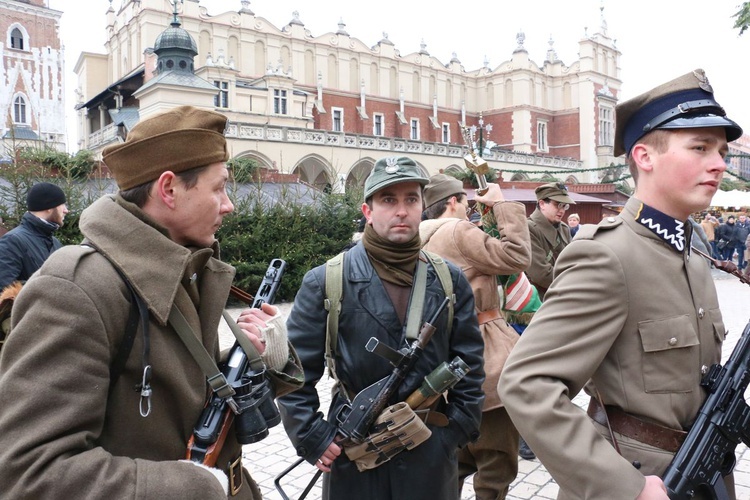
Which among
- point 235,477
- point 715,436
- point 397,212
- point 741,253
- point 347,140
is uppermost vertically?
point 347,140

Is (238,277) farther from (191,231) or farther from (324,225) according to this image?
(191,231)

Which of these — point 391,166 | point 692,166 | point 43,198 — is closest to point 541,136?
point 43,198

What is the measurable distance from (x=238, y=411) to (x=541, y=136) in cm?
6296

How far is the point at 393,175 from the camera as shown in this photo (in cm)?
306

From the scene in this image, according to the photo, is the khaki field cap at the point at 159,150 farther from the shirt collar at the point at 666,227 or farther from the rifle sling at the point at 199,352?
the shirt collar at the point at 666,227

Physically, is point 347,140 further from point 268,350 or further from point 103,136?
point 268,350

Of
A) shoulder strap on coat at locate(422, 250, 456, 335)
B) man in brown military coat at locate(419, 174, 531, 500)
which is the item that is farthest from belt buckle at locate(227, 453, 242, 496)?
man in brown military coat at locate(419, 174, 531, 500)

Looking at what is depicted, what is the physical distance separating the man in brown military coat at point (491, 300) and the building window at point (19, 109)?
59.5 metres

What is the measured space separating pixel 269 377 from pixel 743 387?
1.57 m

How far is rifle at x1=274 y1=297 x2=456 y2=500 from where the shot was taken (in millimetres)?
2723

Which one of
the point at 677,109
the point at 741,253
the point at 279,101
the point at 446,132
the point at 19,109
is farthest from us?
the point at 446,132

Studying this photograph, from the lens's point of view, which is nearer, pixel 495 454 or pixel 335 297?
pixel 335 297

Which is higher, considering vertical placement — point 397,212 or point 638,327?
point 397,212

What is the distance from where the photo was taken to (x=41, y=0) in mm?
54875
